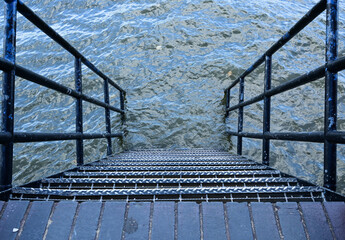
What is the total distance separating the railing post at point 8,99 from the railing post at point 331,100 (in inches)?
74.0

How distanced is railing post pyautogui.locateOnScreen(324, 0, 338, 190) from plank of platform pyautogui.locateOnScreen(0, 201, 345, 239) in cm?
40

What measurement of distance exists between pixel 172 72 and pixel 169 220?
21.2ft

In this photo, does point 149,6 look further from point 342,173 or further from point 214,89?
point 342,173

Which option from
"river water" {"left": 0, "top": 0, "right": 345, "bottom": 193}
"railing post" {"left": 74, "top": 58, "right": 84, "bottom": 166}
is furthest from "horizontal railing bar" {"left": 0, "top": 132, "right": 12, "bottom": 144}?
"river water" {"left": 0, "top": 0, "right": 345, "bottom": 193}

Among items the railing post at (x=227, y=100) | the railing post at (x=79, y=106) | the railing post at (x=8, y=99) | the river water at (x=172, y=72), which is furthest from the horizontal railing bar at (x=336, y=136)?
the railing post at (x=227, y=100)

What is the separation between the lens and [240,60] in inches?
308

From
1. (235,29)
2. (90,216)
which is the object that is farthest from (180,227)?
(235,29)

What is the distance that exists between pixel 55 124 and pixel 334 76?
220 inches

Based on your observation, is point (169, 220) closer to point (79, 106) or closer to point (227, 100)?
point (79, 106)

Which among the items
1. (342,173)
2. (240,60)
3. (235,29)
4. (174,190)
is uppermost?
(235,29)

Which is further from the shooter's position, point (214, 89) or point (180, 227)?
point (214, 89)

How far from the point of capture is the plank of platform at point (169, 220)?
139 centimetres

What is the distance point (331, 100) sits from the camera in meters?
1.92

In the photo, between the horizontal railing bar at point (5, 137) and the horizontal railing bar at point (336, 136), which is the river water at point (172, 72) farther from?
the horizontal railing bar at point (5, 137)
